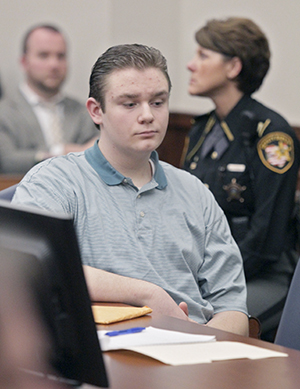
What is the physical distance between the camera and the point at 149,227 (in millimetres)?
1437

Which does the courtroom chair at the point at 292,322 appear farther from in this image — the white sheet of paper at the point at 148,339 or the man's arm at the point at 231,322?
the white sheet of paper at the point at 148,339

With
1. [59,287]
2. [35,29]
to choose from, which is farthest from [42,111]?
[59,287]

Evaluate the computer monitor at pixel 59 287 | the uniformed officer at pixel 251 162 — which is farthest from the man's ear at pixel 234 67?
the computer monitor at pixel 59 287

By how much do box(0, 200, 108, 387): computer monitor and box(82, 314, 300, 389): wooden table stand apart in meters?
0.12

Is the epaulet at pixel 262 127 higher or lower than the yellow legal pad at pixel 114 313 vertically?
higher

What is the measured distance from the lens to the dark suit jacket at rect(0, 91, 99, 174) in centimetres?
328

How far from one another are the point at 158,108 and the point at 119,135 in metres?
0.12

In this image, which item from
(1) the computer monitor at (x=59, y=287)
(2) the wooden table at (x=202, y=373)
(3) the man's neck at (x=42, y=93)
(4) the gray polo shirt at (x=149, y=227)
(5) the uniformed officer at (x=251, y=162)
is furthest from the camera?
(3) the man's neck at (x=42, y=93)

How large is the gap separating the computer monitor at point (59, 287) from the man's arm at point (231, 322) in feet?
2.60

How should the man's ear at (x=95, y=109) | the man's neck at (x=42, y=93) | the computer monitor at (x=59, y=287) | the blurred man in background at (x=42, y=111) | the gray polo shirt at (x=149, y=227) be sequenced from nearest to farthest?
the computer monitor at (x=59, y=287) → the gray polo shirt at (x=149, y=227) → the man's ear at (x=95, y=109) → the blurred man in background at (x=42, y=111) → the man's neck at (x=42, y=93)

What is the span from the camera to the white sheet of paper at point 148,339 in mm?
904

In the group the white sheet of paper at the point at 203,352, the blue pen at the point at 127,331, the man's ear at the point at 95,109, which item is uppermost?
the man's ear at the point at 95,109

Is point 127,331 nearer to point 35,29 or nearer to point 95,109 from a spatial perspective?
point 95,109

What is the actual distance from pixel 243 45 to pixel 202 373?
1.86 meters
